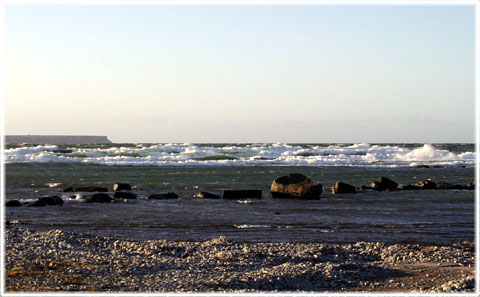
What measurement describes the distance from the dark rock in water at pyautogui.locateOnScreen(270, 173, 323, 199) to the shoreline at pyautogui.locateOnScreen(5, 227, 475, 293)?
348 inches

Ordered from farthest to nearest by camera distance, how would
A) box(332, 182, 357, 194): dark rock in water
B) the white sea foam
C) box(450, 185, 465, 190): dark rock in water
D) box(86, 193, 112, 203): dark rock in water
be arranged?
the white sea foam
box(450, 185, 465, 190): dark rock in water
box(332, 182, 357, 194): dark rock in water
box(86, 193, 112, 203): dark rock in water

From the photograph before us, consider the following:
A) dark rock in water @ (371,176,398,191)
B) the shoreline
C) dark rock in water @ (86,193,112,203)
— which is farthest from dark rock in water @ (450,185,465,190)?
dark rock in water @ (86,193,112,203)

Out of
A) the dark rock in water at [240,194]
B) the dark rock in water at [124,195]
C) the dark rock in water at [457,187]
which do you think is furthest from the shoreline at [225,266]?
the dark rock in water at [457,187]

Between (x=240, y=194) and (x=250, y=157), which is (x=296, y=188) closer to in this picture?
(x=240, y=194)

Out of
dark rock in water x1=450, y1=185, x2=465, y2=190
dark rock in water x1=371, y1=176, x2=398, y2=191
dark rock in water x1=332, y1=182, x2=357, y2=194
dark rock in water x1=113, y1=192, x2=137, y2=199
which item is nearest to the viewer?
dark rock in water x1=113, y1=192, x2=137, y2=199

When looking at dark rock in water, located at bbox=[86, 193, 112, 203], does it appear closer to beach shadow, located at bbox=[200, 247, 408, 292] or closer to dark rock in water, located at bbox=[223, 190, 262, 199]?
dark rock in water, located at bbox=[223, 190, 262, 199]

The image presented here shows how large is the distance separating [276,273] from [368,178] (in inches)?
920

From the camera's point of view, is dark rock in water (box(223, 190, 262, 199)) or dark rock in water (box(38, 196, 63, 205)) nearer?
dark rock in water (box(38, 196, 63, 205))

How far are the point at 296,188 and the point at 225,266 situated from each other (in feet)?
38.1

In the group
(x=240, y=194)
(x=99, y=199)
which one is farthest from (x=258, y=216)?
(x=99, y=199)

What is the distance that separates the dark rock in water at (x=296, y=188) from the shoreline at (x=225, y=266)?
29.0 feet

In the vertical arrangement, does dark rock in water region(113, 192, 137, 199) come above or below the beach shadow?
above

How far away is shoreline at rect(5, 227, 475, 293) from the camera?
844 cm

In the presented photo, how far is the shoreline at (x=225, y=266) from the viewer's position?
8438 mm
